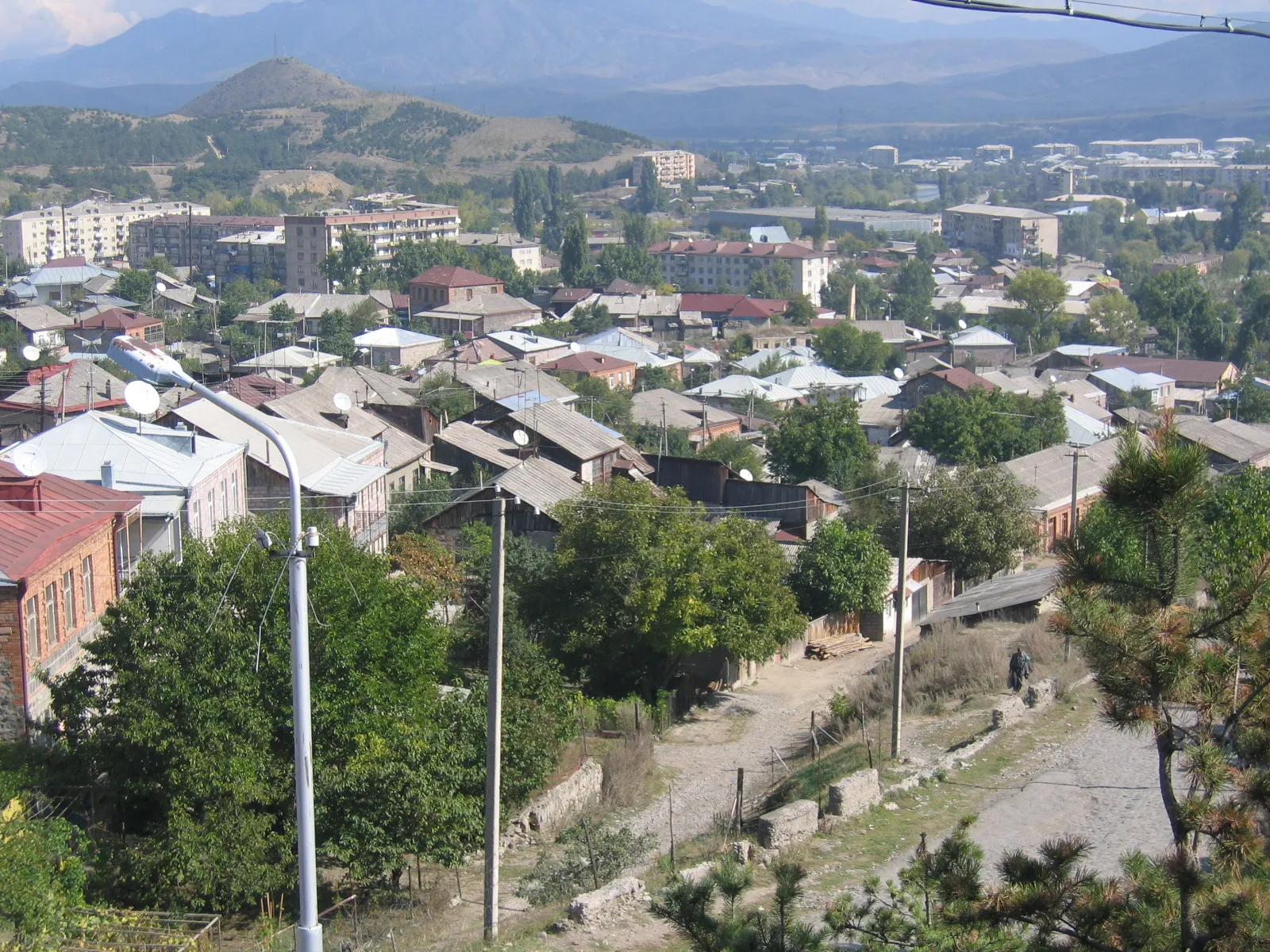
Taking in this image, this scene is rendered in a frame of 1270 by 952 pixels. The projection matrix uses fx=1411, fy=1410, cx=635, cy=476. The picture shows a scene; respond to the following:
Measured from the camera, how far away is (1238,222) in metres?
93.3

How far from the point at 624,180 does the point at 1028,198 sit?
3884cm

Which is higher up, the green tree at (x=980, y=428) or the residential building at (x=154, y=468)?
the residential building at (x=154, y=468)

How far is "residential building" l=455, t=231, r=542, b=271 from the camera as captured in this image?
79188 millimetres

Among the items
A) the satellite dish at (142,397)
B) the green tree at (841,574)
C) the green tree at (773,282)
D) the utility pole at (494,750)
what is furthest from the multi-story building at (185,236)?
the satellite dish at (142,397)

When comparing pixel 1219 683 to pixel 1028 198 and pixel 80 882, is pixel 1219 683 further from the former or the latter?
pixel 1028 198

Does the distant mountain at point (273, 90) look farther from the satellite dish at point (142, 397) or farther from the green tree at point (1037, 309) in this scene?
the satellite dish at point (142, 397)

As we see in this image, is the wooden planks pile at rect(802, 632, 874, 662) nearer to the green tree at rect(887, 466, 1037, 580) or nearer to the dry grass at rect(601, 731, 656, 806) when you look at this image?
the green tree at rect(887, 466, 1037, 580)

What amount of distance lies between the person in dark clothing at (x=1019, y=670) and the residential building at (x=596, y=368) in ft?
92.1

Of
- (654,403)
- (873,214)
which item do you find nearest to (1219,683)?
(654,403)

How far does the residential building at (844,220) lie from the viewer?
4104 inches

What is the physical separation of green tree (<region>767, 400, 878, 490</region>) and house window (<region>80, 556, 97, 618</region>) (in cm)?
1673

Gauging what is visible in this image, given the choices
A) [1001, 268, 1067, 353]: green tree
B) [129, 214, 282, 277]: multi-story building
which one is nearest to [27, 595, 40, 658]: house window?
[1001, 268, 1067, 353]: green tree

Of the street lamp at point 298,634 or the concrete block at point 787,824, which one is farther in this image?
the concrete block at point 787,824

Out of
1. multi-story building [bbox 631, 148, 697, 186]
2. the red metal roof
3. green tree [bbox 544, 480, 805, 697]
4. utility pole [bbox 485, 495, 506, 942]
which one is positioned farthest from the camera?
multi-story building [bbox 631, 148, 697, 186]
